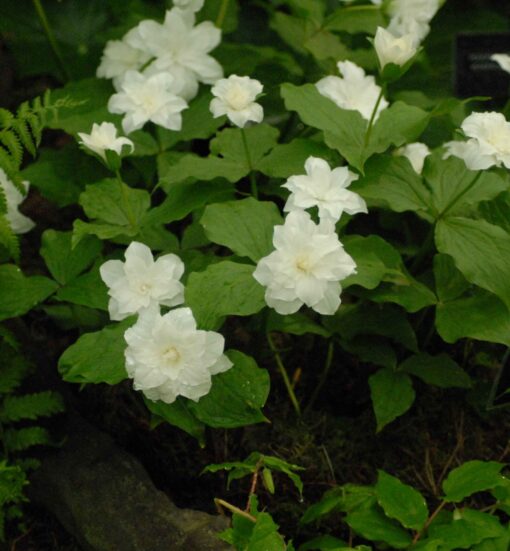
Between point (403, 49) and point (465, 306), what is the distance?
2.18 feet

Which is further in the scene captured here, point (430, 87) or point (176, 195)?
point (430, 87)

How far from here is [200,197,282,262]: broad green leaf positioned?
5.74 feet

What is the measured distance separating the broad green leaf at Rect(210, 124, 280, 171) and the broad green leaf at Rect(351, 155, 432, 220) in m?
0.32

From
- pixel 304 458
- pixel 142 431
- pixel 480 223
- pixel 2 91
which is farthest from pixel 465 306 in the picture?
pixel 2 91

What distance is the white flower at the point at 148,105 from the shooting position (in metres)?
2.04

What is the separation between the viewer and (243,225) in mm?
1789

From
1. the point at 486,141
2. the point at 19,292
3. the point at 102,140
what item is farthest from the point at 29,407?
the point at 486,141

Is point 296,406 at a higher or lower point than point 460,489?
lower

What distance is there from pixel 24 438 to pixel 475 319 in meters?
Answer: 1.24

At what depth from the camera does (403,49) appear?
174cm

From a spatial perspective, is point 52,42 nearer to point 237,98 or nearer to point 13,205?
point 13,205

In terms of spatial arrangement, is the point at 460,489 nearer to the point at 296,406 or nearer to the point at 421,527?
the point at 421,527

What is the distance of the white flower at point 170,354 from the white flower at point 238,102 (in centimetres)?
58

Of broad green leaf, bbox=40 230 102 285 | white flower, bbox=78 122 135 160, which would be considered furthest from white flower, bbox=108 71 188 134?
broad green leaf, bbox=40 230 102 285
